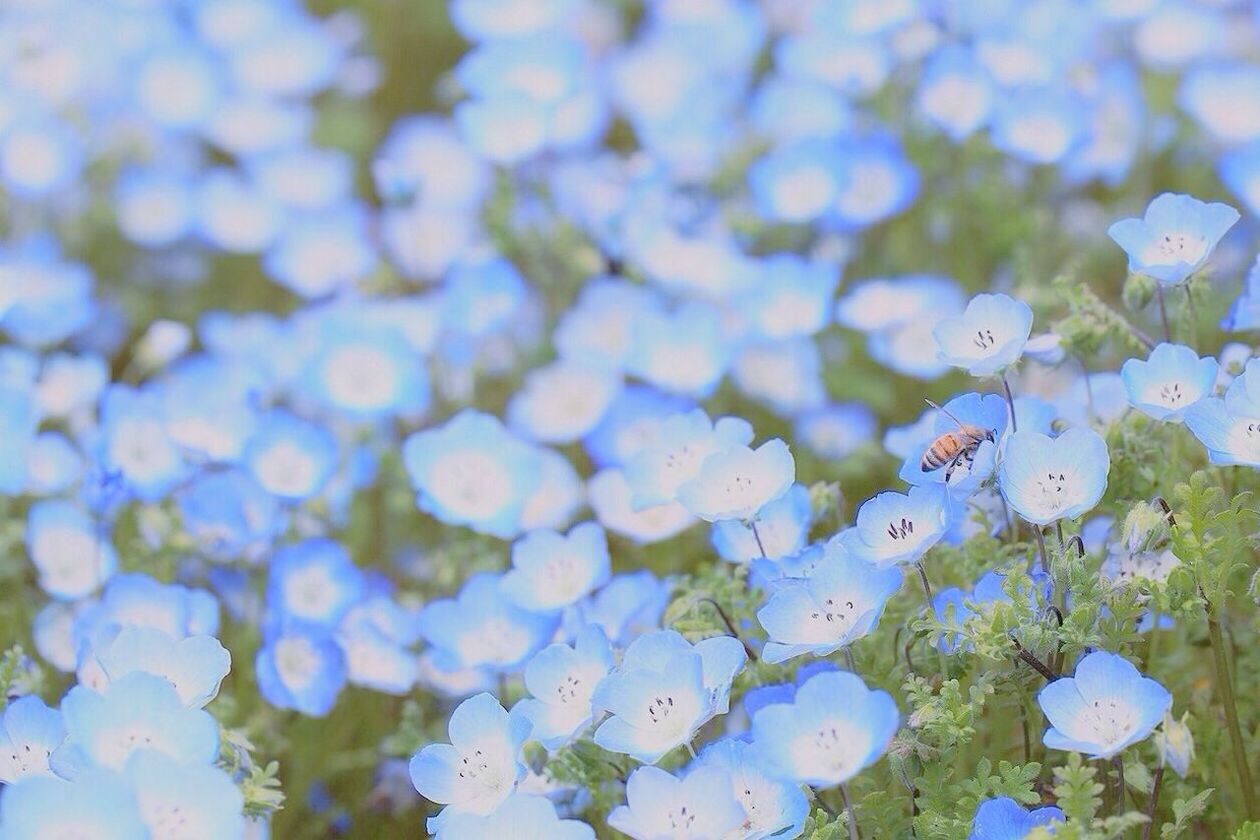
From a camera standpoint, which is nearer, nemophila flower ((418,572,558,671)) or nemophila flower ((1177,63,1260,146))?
nemophila flower ((418,572,558,671))

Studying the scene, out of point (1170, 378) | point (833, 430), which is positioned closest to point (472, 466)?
point (833, 430)

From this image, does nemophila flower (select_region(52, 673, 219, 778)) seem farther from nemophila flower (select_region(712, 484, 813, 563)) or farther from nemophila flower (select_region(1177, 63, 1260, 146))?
nemophila flower (select_region(1177, 63, 1260, 146))

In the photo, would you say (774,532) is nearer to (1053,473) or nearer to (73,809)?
(1053,473)

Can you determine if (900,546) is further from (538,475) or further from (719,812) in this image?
(538,475)

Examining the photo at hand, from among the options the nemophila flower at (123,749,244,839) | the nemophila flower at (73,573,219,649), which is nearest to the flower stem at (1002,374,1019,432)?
the nemophila flower at (123,749,244,839)

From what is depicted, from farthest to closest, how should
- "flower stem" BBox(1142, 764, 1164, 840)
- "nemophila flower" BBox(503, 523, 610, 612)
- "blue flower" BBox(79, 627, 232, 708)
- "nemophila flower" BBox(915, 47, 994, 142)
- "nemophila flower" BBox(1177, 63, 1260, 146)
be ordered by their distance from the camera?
"nemophila flower" BBox(1177, 63, 1260, 146) → "nemophila flower" BBox(915, 47, 994, 142) → "nemophila flower" BBox(503, 523, 610, 612) → "blue flower" BBox(79, 627, 232, 708) → "flower stem" BBox(1142, 764, 1164, 840)
